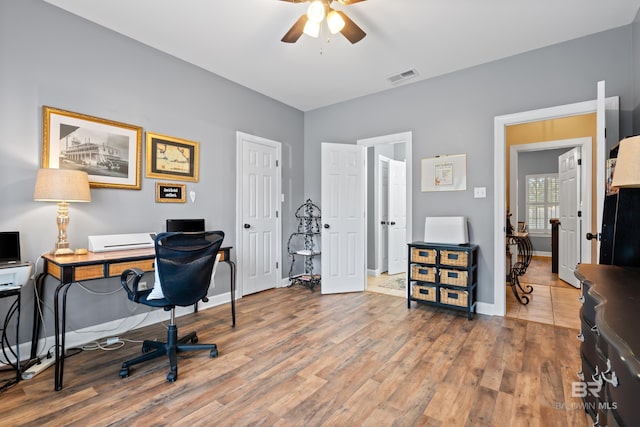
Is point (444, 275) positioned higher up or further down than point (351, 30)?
further down

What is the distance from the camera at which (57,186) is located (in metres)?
2.21

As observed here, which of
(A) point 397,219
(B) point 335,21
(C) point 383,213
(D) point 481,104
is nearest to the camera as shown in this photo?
(B) point 335,21

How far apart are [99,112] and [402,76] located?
3.27m

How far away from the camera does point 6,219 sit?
2.27 meters

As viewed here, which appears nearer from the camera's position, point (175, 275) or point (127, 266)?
point (175, 275)

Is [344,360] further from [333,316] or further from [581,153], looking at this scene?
[581,153]

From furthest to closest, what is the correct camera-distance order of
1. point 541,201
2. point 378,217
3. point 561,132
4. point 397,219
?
1. point 541,201
2. point 397,219
3. point 378,217
4. point 561,132

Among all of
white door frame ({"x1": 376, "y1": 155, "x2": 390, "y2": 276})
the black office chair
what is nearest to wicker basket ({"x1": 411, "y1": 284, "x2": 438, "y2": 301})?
white door frame ({"x1": 376, "y1": 155, "x2": 390, "y2": 276})

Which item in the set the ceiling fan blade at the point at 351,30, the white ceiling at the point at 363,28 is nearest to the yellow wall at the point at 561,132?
the white ceiling at the point at 363,28

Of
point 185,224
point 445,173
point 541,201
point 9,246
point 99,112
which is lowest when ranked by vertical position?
point 9,246

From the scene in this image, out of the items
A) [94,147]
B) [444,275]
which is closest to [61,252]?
[94,147]

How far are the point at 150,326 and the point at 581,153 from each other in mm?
5892

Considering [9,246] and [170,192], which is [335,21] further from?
[9,246]

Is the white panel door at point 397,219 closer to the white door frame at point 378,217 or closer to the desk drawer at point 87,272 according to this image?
the white door frame at point 378,217
